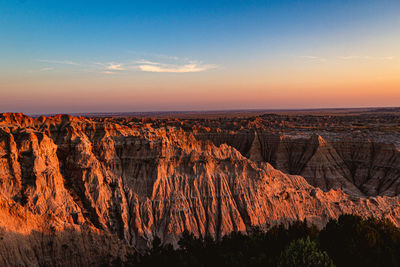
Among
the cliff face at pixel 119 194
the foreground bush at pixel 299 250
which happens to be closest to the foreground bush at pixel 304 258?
the foreground bush at pixel 299 250

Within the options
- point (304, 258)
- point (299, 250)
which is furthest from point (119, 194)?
point (304, 258)

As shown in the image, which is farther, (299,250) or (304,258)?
(299,250)

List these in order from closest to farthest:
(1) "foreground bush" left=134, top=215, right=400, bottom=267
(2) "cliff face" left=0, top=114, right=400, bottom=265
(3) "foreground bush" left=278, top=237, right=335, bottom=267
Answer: (3) "foreground bush" left=278, top=237, right=335, bottom=267 → (1) "foreground bush" left=134, top=215, right=400, bottom=267 → (2) "cliff face" left=0, top=114, right=400, bottom=265

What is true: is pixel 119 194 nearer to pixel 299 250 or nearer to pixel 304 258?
pixel 299 250

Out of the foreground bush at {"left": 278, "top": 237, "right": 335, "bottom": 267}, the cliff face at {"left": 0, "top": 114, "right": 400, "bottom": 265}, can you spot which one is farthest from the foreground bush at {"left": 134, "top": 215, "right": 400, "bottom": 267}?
the cliff face at {"left": 0, "top": 114, "right": 400, "bottom": 265}

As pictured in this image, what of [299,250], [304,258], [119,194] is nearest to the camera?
[304,258]

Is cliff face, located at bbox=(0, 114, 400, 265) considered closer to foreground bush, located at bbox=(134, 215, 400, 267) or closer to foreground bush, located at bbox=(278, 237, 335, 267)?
foreground bush, located at bbox=(134, 215, 400, 267)

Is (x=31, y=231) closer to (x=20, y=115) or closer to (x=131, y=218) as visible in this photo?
(x=131, y=218)

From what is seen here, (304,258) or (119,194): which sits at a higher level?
(119,194)

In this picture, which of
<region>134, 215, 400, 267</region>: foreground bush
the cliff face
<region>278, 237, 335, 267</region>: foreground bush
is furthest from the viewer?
the cliff face

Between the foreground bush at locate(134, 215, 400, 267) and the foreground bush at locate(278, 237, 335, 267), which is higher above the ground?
the foreground bush at locate(278, 237, 335, 267)
